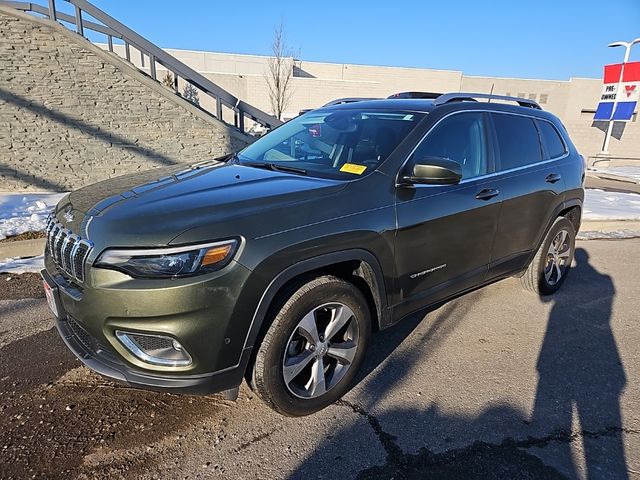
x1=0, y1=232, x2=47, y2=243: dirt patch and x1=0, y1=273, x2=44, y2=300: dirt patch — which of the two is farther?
x1=0, y1=232, x2=47, y2=243: dirt patch

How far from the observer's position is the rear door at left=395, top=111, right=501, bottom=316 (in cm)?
278

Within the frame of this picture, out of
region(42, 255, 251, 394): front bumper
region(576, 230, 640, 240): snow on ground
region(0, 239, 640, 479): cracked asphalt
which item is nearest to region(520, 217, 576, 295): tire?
region(0, 239, 640, 479): cracked asphalt

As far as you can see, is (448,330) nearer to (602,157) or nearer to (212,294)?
(212,294)

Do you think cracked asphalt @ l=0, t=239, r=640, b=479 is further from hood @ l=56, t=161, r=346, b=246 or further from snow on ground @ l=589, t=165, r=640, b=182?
snow on ground @ l=589, t=165, r=640, b=182

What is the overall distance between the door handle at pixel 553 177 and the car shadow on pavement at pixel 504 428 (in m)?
1.48

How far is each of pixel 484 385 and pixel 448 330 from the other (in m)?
0.80

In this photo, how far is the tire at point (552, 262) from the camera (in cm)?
426

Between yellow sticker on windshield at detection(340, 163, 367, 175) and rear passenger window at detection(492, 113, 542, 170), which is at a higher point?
rear passenger window at detection(492, 113, 542, 170)

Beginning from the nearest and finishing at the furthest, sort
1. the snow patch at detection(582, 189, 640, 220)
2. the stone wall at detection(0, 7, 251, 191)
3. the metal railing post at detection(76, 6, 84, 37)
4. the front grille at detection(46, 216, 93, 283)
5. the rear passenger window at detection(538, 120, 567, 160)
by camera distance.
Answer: the front grille at detection(46, 216, 93, 283), the rear passenger window at detection(538, 120, 567, 160), the snow patch at detection(582, 189, 640, 220), the stone wall at detection(0, 7, 251, 191), the metal railing post at detection(76, 6, 84, 37)

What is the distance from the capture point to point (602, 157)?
76.0 ft

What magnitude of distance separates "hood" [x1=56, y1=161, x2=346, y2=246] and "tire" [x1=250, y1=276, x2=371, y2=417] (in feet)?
1.80

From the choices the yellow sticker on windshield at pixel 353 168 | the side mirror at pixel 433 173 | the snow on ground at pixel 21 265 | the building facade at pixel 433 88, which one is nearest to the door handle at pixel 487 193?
the side mirror at pixel 433 173

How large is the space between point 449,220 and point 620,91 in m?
25.1

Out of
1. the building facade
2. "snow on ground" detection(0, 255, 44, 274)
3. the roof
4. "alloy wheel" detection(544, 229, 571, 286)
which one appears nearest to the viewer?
the roof
